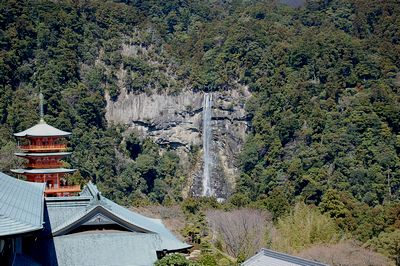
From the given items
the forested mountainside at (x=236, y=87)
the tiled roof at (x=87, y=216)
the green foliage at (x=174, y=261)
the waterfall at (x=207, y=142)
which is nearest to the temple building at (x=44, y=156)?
the tiled roof at (x=87, y=216)

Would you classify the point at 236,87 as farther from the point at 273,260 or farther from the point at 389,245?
the point at 273,260

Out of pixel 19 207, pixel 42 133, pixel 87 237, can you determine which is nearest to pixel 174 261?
pixel 87 237

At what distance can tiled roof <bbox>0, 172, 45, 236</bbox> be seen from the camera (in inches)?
396

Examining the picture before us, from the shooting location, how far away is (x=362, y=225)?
33.7 m

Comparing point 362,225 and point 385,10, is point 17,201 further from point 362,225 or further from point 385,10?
point 385,10

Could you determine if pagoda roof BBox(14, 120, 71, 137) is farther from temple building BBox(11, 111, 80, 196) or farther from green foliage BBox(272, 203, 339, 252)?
green foliage BBox(272, 203, 339, 252)

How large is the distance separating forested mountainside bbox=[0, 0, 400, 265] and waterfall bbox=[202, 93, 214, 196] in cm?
113

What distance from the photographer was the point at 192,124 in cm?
6706

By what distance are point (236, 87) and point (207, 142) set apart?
22.4 feet

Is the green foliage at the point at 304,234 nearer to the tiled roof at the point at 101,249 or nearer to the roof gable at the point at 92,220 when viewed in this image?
the tiled roof at the point at 101,249

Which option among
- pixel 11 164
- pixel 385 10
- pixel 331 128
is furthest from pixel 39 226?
pixel 385 10

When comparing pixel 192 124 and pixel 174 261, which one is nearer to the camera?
pixel 174 261

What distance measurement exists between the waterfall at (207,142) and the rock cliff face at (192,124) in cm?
34

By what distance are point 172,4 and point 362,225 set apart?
5587cm
